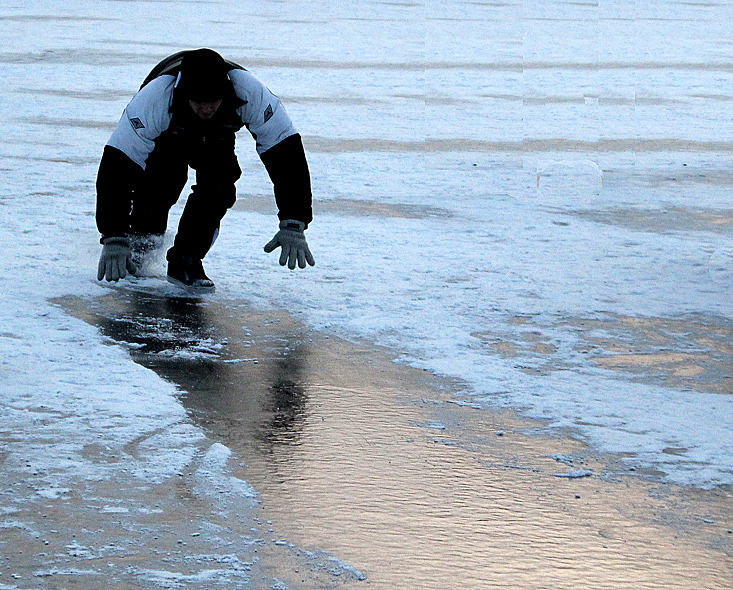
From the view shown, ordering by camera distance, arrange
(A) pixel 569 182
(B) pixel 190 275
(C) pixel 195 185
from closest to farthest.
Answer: (B) pixel 190 275 → (C) pixel 195 185 → (A) pixel 569 182

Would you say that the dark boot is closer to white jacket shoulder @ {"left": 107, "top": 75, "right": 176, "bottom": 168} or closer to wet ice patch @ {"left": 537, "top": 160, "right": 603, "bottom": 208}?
white jacket shoulder @ {"left": 107, "top": 75, "right": 176, "bottom": 168}

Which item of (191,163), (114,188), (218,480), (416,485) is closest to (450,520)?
(416,485)

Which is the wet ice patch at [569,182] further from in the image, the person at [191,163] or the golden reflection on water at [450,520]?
the golden reflection on water at [450,520]

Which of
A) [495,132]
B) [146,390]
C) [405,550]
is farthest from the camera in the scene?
[495,132]

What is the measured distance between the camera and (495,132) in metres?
8.45

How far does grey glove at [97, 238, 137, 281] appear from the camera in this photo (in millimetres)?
4297

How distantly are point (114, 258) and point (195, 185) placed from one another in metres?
0.47

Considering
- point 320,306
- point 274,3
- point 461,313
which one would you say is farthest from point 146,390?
point 274,3

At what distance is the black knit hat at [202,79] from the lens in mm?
3889

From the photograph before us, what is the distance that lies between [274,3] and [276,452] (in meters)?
17.7

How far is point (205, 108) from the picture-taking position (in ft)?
13.0

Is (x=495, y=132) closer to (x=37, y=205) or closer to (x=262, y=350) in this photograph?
(x=37, y=205)

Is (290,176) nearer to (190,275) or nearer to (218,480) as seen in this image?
(190,275)

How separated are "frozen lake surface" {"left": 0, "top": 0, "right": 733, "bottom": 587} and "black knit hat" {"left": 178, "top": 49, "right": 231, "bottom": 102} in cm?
85
